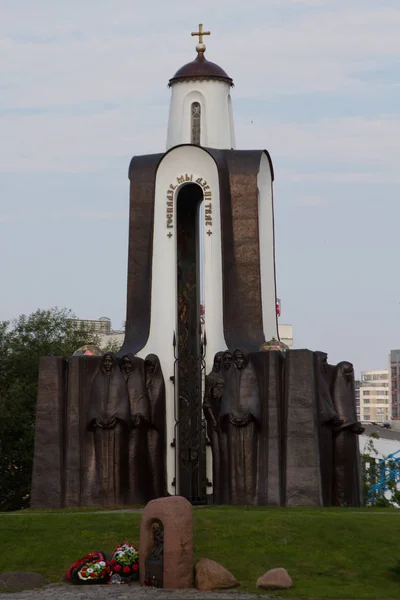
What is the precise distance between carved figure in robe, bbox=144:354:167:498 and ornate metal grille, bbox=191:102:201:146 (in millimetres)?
5061

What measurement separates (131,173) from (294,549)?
34.1 feet

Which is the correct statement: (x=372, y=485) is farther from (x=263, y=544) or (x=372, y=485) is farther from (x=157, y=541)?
(x=157, y=541)

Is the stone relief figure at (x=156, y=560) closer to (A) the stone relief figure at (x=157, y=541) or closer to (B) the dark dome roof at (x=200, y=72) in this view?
(A) the stone relief figure at (x=157, y=541)

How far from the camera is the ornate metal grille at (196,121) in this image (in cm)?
2650

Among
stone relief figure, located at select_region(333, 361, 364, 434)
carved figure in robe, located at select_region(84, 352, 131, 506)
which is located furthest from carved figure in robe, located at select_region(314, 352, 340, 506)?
carved figure in robe, located at select_region(84, 352, 131, 506)

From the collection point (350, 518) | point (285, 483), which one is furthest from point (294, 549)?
point (285, 483)

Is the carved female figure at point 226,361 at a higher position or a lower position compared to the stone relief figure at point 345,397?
higher

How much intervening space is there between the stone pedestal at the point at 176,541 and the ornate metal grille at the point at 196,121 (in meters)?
11.8

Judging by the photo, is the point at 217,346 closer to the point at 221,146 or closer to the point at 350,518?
the point at 221,146

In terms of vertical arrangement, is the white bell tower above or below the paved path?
above

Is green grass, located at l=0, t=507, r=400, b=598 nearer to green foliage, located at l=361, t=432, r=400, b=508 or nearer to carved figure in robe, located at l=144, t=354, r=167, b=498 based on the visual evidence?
carved figure in robe, located at l=144, t=354, r=167, b=498

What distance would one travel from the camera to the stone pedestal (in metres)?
16.0

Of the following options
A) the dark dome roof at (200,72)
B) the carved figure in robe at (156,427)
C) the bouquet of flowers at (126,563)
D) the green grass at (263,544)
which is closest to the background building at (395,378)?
the dark dome roof at (200,72)

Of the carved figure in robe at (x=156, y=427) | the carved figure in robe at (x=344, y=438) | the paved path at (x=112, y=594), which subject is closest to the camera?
the paved path at (x=112, y=594)
